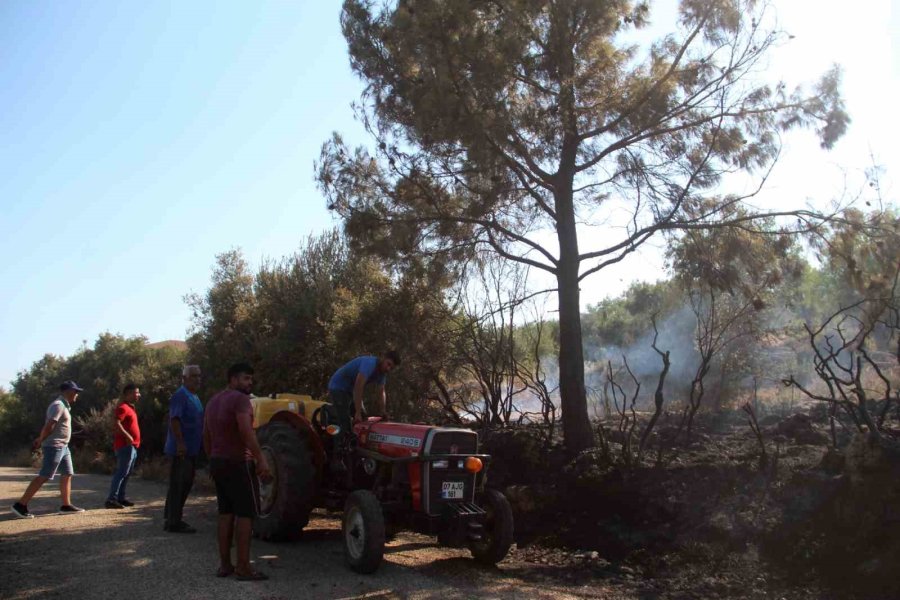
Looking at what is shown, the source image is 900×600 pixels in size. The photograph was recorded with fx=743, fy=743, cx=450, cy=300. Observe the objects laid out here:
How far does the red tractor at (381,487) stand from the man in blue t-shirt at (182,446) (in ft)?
2.90

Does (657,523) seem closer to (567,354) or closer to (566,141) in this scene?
(567,354)

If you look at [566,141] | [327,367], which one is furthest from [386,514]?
[327,367]

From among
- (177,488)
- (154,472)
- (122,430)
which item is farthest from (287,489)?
(154,472)

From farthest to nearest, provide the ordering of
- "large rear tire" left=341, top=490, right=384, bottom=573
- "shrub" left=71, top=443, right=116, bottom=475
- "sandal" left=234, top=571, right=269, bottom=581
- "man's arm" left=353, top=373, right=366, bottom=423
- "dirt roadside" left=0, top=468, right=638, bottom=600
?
1. "shrub" left=71, top=443, right=116, bottom=475
2. "man's arm" left=353, top=373, right=366, bottom=423
3. "large rear tire" left=341, top=490, right=384, bottom=573
4. "sandal" left=234, top=571, right=269, bottom=581
5. "dirt roadside" left=0, top=468, right=638, bottom=600

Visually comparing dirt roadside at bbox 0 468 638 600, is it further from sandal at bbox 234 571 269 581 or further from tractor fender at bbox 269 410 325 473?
tractor fender at bbox 269 410 325 473

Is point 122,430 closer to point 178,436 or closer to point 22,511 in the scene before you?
point 22,511

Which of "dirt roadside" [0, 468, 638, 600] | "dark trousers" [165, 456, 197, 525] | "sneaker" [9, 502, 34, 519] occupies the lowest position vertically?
"dirt roadside" [0, 468, 638, 600]

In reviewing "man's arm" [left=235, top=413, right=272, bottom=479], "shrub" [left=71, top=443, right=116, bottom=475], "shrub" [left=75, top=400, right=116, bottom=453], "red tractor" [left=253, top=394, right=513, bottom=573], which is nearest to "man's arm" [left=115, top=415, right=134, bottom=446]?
"red tractor" [left=253, top=394, right=513, bottom=573]

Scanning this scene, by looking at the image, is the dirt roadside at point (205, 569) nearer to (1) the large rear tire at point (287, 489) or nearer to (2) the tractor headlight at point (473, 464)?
(1) the large rear tire at point (287, 489)

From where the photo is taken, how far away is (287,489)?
288 inches

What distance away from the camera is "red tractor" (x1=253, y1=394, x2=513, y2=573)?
21.2ft

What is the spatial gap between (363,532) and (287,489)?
1.36 metres

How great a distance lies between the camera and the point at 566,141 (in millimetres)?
9914

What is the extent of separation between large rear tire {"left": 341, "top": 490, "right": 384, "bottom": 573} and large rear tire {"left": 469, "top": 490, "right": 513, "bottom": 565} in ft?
3.57
